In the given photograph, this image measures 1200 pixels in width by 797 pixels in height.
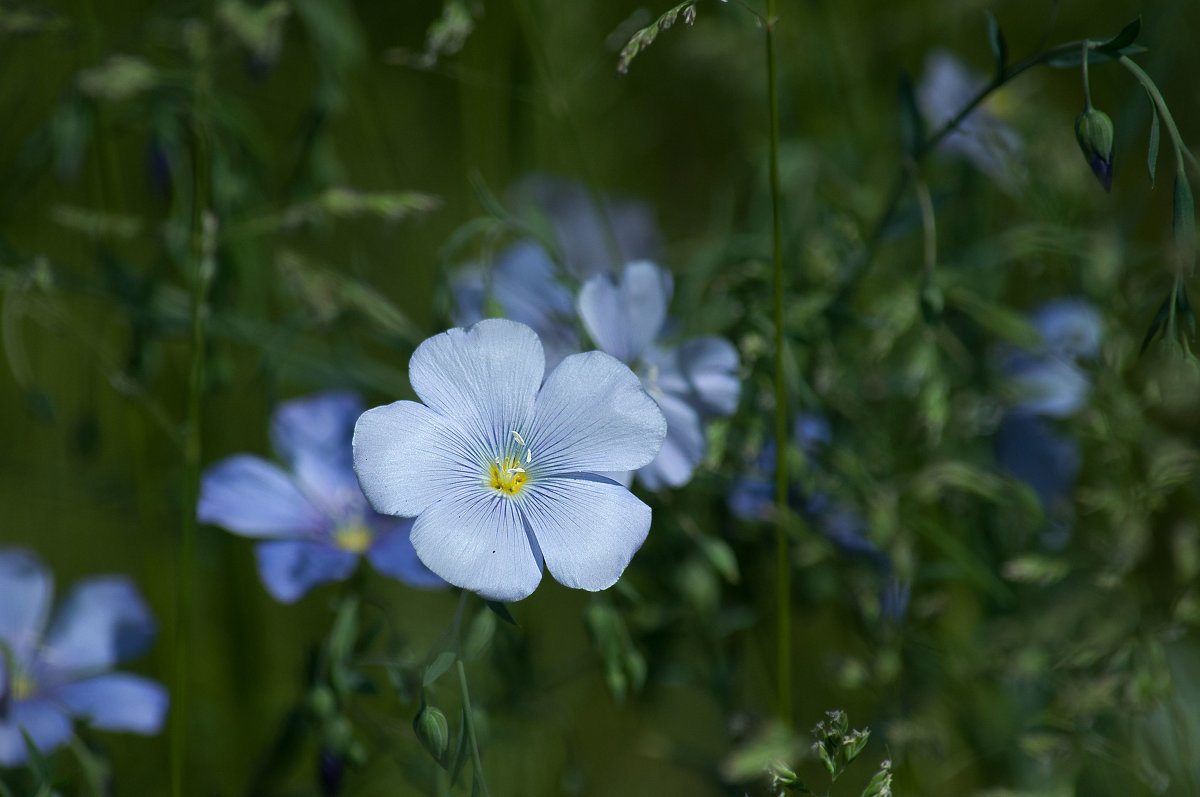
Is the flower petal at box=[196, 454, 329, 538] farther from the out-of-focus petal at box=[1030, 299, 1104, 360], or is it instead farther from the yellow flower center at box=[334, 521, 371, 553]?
the out-of-focus petal at box=[1030, 299, 1104, 360]

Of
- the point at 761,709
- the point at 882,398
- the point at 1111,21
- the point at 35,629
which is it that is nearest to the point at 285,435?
the point at 35,629

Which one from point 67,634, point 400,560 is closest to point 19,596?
point 67,634

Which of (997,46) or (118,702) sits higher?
(997,46)

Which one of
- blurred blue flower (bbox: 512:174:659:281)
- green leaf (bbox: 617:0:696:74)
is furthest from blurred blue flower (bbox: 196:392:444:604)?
blurred blue flower (bbox: 512:174:659:281)

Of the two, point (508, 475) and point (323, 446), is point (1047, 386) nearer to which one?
point (508, 475)

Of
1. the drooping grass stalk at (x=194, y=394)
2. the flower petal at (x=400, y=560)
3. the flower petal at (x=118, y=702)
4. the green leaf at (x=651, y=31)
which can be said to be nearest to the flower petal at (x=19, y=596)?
the flower petal at (x=118, y=702)

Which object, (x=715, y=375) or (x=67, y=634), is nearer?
(x=715, y=375)
